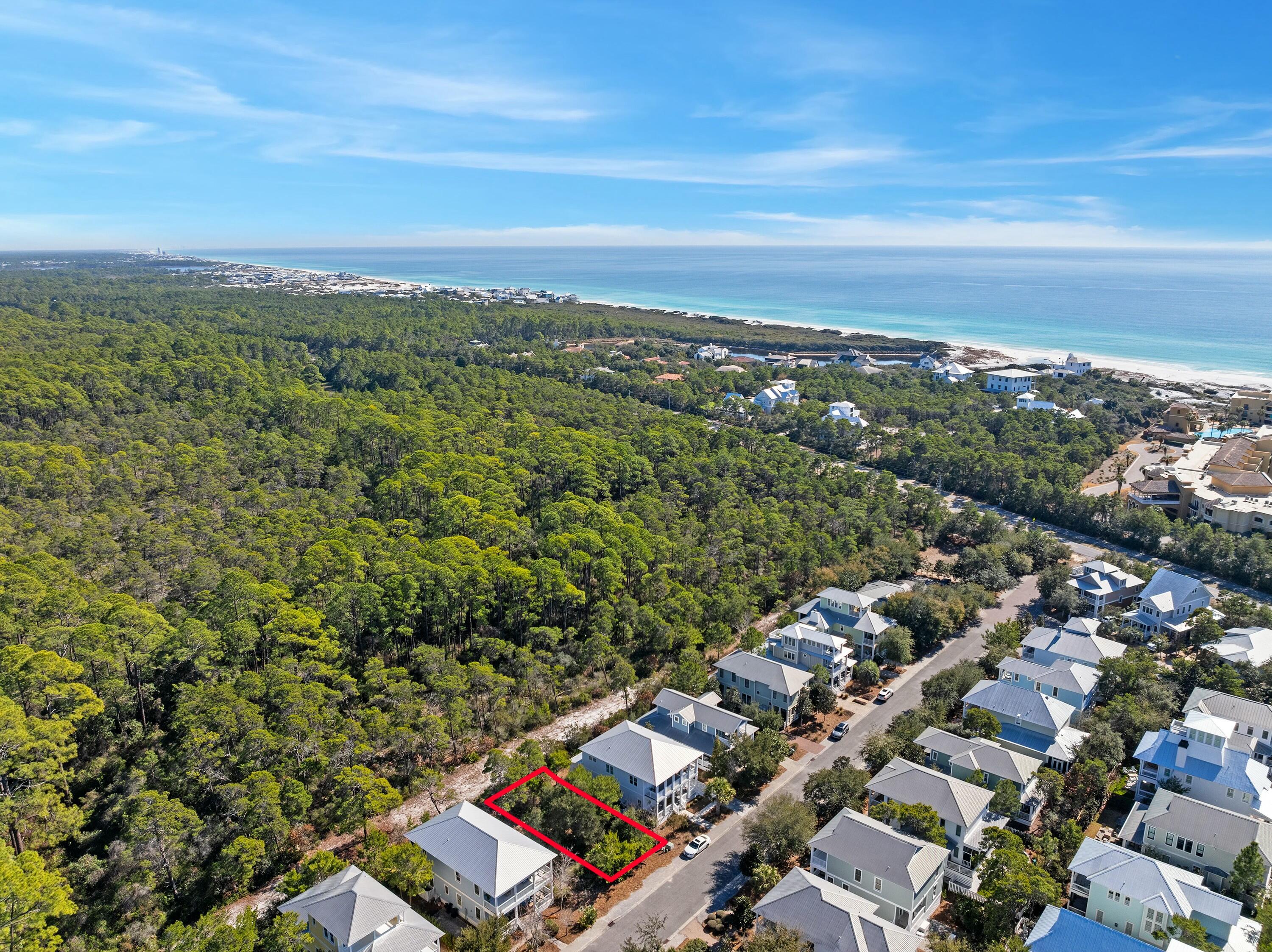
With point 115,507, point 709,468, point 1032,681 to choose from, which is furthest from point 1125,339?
point 115,507

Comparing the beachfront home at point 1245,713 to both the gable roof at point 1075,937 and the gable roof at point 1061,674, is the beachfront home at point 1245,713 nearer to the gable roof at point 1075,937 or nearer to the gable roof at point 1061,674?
the gable roof at point 1061,674

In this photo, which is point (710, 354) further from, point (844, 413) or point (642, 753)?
point (642, 753)

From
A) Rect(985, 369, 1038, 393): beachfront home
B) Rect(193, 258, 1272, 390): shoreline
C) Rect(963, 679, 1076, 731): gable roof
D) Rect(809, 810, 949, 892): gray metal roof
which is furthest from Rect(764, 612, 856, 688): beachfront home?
Rect(193, 258, 1272, 390): shoreline

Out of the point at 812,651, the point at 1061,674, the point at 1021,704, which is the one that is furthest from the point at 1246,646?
the point at 812,651

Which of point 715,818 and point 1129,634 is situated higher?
point 1129,634

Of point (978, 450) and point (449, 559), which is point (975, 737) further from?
point (978, 450)

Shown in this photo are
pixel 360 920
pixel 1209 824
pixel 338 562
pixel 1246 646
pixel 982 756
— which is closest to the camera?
pixel 360 920

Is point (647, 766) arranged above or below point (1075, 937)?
below
